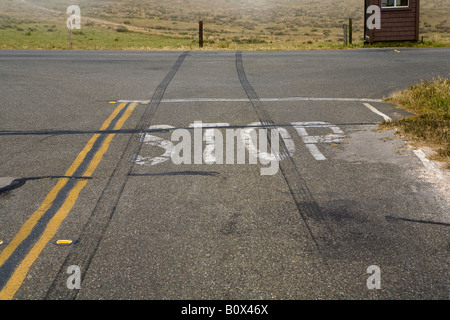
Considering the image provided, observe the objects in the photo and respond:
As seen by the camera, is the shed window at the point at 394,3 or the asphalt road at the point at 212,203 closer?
the asphalt road at the point at 212,203

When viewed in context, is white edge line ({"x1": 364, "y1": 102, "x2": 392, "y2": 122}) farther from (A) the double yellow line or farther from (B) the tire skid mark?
(A) the double yellow line

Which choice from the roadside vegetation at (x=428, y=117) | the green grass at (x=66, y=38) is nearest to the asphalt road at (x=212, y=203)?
the roadside vegetation at (x=428, y=117)

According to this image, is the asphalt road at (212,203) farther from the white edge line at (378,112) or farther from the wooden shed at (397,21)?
the wooden shed at (397,21)

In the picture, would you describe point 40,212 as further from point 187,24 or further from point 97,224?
point 187,24

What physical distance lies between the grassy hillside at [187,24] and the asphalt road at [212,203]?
16936 mm

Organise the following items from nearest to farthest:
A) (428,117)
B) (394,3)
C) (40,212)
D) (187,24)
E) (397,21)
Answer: (40,212) < (428,117) < (394,3) < (397,21) < (187,24)

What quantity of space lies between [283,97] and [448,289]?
9308 millimetres

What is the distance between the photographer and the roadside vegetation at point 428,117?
872 cm

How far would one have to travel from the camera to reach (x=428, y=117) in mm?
10516

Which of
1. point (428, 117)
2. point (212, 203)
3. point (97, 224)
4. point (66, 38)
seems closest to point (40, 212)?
point (97, 224)

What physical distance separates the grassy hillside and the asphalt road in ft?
55.6

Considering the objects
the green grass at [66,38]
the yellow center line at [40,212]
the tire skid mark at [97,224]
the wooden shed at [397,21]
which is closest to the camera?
the tire skid mark at [97,224]

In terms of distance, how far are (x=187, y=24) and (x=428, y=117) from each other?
63655mm
